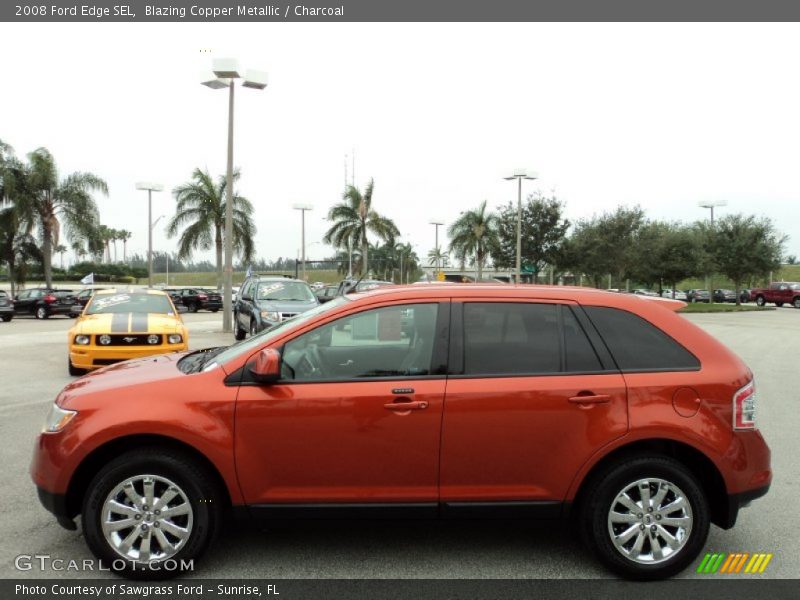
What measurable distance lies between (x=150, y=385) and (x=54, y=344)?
14830 mm

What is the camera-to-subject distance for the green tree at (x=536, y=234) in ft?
127

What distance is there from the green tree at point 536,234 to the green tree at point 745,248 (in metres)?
12.1

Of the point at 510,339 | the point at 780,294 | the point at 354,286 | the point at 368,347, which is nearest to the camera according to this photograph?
the point at 510,339

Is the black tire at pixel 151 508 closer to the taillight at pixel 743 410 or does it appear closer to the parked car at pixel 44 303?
the taillight at pixel 743 410

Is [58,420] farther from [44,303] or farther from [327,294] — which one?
[44,303]

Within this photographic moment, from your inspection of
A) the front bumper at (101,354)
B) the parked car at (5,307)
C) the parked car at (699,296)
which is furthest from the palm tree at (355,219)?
the front bumper at (101,354)

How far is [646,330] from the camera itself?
3912 millimetres

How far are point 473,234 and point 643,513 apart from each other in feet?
148

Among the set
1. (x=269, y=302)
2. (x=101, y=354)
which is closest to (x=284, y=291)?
(x=269, y=302)

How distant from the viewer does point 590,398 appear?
365 centimetres

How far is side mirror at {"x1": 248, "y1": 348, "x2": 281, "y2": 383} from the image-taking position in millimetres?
3572

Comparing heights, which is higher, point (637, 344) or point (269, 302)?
point (637, 344)

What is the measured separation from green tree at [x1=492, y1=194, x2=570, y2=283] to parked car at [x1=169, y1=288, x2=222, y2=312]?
56.4 ft

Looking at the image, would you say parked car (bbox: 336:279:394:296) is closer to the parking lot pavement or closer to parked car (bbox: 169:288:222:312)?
the parking lot pavement
